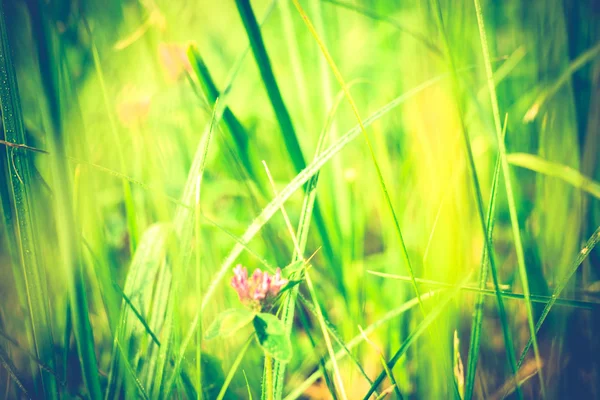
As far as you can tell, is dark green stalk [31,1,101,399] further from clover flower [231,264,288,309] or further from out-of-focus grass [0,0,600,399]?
clover flower [231,264,288,309]

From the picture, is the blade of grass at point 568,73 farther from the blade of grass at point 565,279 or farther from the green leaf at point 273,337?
the green leaf at point 273,337

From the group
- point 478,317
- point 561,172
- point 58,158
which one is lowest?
point 478,317

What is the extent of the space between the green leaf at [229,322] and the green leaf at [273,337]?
13mm

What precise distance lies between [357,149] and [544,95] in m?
0.46

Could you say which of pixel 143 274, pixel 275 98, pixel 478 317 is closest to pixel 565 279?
pixel 478 317

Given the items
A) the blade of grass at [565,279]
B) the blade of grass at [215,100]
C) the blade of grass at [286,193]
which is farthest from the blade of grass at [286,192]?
the blade of grass at [565,279]

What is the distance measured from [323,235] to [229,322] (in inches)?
8.9

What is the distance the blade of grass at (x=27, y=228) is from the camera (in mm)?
384

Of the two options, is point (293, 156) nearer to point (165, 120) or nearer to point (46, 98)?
point (46, 98)

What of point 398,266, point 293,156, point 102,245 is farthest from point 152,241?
point 398,266

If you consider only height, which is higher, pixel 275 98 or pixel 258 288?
pixel 275 98

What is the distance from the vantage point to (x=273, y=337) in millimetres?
342

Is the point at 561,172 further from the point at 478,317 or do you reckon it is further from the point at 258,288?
the point at 258,288

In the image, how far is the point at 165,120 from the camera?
93 cm
